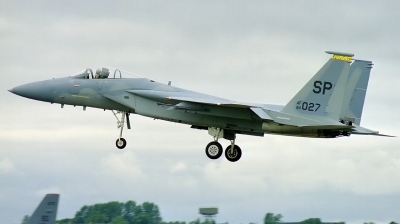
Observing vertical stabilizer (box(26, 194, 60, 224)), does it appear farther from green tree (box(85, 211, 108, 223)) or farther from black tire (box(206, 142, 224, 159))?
green tree (box(85, 211, 108, 223))

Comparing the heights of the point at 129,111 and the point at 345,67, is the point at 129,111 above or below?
below

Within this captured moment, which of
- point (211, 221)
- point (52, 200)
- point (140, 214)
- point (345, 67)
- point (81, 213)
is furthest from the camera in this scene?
point (81, 213)

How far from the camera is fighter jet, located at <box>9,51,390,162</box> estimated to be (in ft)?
101

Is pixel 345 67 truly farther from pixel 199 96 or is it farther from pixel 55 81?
pixel 55 81

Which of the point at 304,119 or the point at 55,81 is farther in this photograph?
the point at 55,81

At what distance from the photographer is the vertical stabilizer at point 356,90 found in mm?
32125

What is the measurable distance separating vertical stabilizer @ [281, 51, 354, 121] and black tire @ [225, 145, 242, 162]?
9.67 ft

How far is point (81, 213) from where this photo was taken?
5231 cm

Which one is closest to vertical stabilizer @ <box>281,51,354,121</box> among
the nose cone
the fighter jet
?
the fighter jet

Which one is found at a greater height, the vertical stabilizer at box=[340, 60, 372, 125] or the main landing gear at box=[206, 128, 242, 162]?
the vertical stabilizer at box=[340, 60, 372, 125]

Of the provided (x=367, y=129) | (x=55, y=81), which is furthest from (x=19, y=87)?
(x=367, y=129)

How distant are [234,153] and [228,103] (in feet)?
11.2

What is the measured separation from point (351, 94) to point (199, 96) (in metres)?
5.68

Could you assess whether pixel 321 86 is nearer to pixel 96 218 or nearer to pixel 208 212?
pixel 208 212
